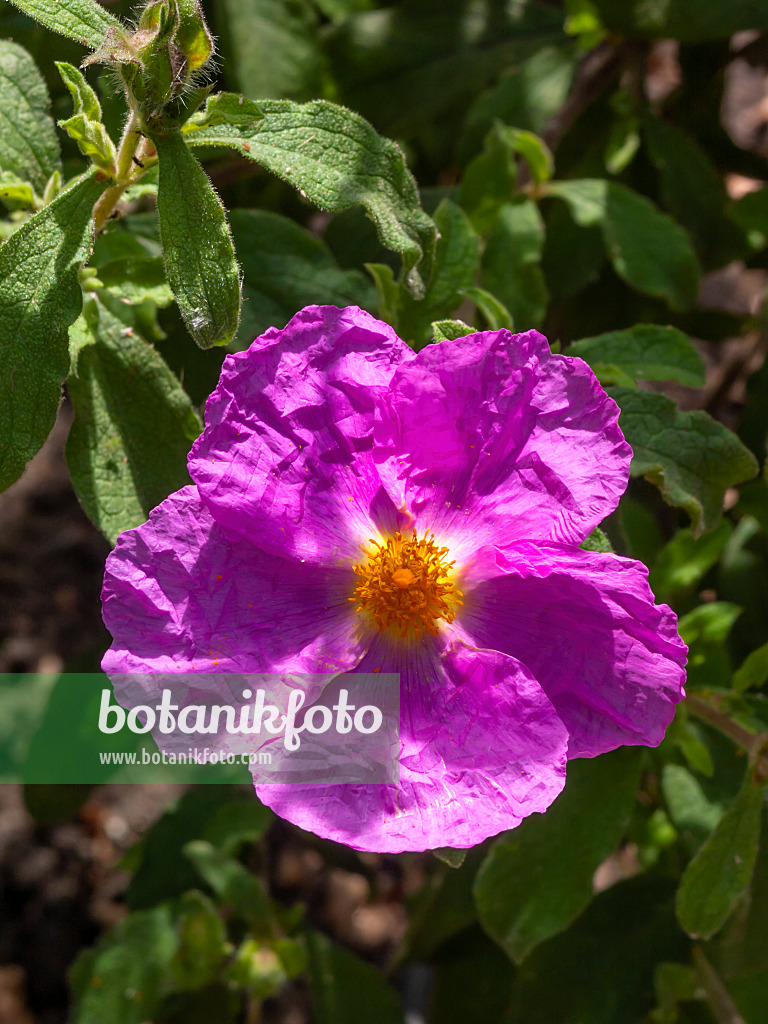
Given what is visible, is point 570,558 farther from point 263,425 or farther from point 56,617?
point 56,617

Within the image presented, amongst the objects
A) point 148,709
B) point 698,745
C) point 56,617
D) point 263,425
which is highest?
point 263,425

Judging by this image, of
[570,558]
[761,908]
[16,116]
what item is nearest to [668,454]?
[570,558]

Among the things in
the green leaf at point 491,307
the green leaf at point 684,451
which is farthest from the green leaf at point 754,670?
the green leaf at point 491,307

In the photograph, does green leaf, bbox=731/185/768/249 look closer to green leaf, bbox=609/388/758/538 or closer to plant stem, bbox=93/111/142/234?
green leaf, bbox=609/388/758/538

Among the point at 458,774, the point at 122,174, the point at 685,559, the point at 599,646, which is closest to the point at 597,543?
the point at 599,646

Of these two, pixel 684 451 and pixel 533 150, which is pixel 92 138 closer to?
pixel 684 451

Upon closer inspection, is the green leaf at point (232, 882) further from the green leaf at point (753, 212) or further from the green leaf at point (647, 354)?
the green leaf at point (753, 212)
